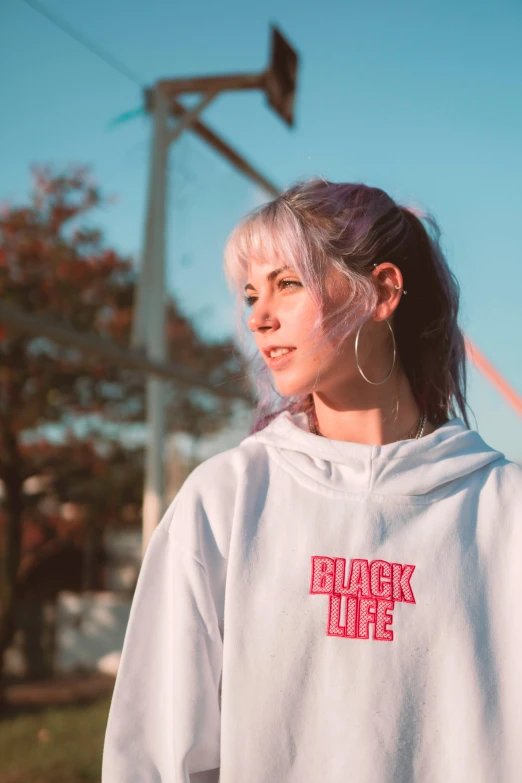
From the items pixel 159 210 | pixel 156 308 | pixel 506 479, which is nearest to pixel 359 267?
pixel 506 479

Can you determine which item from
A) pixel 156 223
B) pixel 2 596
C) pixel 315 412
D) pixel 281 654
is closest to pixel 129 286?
pixel 156 223

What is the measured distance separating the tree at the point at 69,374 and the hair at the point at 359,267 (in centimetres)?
304

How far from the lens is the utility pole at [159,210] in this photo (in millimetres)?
3922

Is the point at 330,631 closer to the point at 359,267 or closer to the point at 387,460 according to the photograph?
the point at 387,460

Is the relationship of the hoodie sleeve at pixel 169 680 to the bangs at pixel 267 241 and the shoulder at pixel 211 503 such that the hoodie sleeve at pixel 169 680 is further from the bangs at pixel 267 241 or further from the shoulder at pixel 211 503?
the bangs at pixel 267 241

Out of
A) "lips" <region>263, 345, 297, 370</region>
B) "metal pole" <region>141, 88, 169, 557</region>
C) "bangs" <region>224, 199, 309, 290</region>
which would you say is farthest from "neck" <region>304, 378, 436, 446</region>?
"metal pole" <region>141, 88, 169, 557</region>

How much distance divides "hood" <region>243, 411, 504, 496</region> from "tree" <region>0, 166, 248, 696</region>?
3.15 metres

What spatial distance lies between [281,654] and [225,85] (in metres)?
3.41

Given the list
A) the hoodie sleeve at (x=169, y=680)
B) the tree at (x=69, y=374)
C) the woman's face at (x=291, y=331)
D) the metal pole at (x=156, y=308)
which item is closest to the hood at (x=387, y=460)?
the woman's face at (x=291, y=331)

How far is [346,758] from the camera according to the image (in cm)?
122

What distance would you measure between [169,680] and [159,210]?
3.12 metres

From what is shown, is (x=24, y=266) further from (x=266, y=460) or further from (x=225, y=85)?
(x=266, y=460)

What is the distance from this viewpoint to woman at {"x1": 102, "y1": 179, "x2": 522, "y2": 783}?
1240 millimetres

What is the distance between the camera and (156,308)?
396 centimetres
